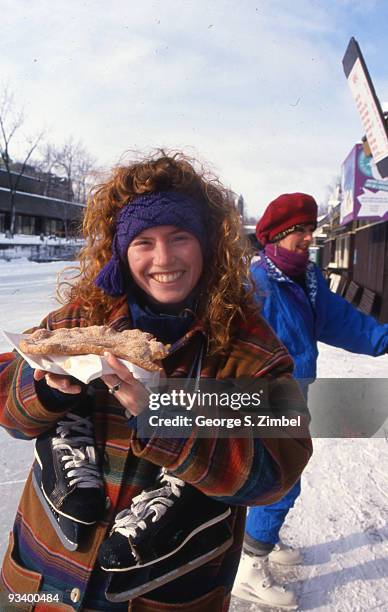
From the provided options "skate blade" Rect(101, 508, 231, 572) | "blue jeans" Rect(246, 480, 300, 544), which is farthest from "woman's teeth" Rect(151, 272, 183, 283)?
"blue jeans" Rect(246, 480, 300, 544)

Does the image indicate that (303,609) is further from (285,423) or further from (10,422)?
(10,422)

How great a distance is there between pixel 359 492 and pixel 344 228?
32.6 feet

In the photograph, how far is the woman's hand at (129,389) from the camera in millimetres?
976

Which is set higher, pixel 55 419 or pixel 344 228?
pixel 344 228

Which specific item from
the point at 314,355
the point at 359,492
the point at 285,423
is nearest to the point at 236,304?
the point at 285,423

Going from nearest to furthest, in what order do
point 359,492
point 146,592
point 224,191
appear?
1. point 146,592
2. point 224,191
3. point 359,492

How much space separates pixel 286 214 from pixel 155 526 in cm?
181

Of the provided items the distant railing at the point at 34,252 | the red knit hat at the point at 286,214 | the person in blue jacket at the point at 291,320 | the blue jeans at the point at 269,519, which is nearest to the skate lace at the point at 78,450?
the person in blue jacket at the point at 291,320

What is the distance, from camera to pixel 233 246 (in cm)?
139

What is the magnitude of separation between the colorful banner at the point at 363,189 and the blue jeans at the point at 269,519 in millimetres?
5655

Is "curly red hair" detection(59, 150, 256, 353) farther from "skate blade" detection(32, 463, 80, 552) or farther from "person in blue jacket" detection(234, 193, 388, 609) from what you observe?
"person in blue jacket" detection(234, 193, 388, 609)

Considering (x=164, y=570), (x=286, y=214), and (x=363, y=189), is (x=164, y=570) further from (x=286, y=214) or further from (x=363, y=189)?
(x=363, y=189)

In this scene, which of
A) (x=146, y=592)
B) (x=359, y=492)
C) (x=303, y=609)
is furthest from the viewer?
(x=359, y=492)

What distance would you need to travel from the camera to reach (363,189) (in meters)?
7.07
